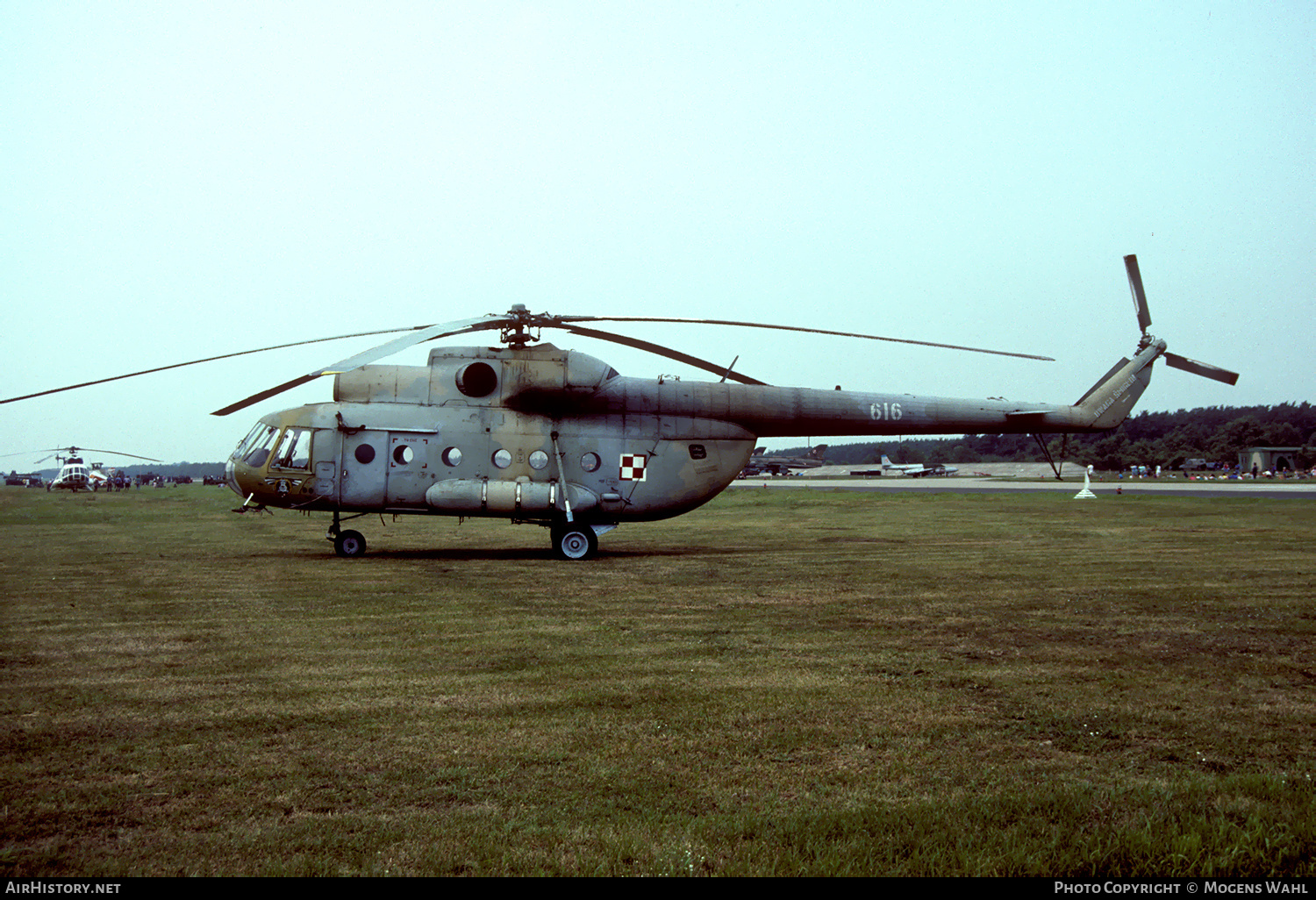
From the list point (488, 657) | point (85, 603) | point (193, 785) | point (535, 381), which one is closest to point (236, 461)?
point (535, 381)

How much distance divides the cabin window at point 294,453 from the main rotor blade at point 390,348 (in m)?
1.97

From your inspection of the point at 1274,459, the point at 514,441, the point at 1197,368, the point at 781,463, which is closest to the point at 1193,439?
the point at 1274,459

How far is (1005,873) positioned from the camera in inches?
155

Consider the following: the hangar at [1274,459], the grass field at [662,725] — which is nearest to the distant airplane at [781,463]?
the hangar at [1274,459]

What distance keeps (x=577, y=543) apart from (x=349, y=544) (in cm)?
478

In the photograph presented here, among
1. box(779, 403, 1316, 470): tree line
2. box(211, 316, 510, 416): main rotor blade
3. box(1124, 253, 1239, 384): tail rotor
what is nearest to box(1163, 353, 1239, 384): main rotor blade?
box(1124, 253, 1239, 384): tail rotor

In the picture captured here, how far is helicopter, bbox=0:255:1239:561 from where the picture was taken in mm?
18375

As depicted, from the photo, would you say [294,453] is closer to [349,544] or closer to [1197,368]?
[349,544]

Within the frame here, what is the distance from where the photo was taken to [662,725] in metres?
6.07

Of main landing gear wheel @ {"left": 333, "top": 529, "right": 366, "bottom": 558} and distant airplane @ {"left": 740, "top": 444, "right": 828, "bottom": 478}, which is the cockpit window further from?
distant airplane @ {"left": 740, "top": 444, "right": 828, "bottom": 478}

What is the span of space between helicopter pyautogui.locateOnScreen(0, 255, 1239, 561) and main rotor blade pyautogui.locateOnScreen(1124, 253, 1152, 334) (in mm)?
9379

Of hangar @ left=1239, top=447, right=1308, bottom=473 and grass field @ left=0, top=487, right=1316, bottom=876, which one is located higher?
hangar @ left=1239, top=447, right=1308, bottom=473

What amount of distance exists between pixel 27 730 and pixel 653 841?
4382 millimetres

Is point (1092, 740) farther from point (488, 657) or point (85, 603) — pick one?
point (85, 603)
